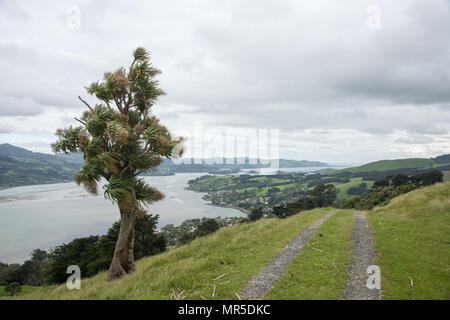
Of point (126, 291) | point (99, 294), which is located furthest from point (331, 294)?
point (99, 294)

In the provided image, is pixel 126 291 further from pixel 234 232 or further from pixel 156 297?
pixel 234 232

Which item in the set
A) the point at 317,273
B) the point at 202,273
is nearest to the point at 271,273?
the point at 317,273

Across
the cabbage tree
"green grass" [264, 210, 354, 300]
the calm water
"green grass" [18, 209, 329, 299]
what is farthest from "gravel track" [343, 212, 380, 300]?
the calm water

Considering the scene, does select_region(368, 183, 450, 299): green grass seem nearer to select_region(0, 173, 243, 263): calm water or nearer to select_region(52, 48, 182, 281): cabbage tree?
select_region(52, 48, 182, 281): cabbage tree

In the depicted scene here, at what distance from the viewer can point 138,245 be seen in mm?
24609

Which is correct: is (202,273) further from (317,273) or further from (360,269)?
(360,269)

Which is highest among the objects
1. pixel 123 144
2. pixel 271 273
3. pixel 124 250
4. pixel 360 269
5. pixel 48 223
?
pixel 123 144

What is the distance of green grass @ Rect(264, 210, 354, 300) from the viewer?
5633 mm

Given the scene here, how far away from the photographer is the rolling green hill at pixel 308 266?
5.75 m

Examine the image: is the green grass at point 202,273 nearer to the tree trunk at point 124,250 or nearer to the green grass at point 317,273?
the tree trunk at point 124,250

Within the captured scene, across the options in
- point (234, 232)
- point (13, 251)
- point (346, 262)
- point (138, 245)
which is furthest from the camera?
point (13, 251)

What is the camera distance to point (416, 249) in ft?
28.3

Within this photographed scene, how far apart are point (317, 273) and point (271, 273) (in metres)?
1.43
